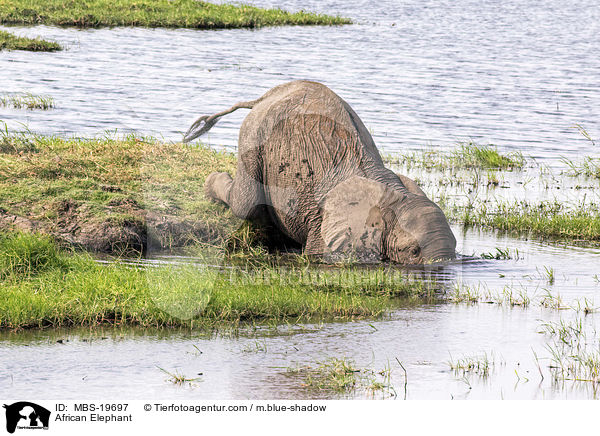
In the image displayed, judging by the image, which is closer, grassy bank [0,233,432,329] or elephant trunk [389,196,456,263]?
grassy bank [0,233,432,329]

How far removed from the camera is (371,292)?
7715mm

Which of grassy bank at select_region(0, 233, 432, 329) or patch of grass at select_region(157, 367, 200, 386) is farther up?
patch of grass at select_region(157, 367, 200, 386)

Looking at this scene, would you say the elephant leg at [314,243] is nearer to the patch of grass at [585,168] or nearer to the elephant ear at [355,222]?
the elephant ear at [355,222]

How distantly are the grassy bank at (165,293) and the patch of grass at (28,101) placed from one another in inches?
410

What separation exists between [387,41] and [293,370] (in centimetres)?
3119

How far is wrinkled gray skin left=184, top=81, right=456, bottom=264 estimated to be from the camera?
8766 mm

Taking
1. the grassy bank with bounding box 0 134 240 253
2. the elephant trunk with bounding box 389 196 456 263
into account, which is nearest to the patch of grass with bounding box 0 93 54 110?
the grassy bank with bounding box 0 134 240 253

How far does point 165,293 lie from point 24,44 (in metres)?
21.8

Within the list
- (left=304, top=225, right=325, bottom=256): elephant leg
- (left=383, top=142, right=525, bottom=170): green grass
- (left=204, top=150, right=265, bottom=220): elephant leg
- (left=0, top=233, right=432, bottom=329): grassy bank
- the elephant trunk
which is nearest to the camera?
(left=0, top=233, right=432, bottom=329): grassy bank

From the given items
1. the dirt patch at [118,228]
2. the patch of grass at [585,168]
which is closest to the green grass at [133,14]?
the patch of grass at [585,168]

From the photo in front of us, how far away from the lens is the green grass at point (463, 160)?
578 inches

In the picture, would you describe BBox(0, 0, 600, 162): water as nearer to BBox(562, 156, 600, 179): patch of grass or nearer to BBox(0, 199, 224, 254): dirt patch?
BBox(562, 156, 600, 179): patch of grass

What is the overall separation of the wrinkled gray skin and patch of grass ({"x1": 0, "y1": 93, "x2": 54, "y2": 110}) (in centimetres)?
935

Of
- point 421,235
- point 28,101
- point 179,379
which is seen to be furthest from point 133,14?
point 179,379
